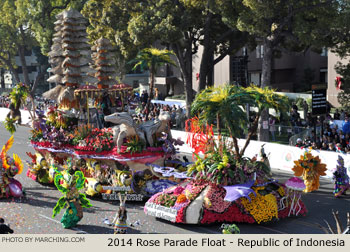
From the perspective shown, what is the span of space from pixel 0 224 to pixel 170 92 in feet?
138

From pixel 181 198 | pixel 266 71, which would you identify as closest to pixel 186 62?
pixel 266 71

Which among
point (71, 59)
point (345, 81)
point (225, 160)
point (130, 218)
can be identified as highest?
point (71, 59)

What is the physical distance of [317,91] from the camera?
2692 centimetres

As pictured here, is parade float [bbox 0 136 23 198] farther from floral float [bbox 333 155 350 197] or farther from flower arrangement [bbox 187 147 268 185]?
floral float [bbox 333 155 350 197]

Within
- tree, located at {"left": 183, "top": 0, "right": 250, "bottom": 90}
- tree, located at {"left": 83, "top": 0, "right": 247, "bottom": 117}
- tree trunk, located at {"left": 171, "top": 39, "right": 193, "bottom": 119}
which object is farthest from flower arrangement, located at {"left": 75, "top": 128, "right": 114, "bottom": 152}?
tree trunk, located at {"left": 171, "top": 39, "right": 193, "bottom": 119}

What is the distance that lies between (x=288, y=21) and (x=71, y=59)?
12344 millimetres

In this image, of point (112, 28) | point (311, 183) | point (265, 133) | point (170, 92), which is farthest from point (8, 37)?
point (311, 183)

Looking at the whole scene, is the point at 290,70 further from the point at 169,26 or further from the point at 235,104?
the point at 235,104

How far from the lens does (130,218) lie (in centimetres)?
1842

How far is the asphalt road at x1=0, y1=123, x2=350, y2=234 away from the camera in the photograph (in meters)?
17.3

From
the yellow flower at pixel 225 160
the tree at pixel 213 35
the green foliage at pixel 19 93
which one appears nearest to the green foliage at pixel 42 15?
the tree at pixel 213 35

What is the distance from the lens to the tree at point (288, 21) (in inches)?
1096

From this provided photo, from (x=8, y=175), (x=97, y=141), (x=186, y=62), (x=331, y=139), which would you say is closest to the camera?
(x=97, y=141)

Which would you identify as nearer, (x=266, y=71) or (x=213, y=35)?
(x=266, y=71)
